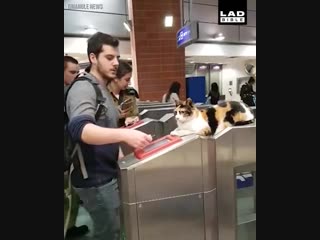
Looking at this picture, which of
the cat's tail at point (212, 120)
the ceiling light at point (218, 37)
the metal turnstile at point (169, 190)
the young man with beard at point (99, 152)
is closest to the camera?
the metal turnstile at point (169, 190)

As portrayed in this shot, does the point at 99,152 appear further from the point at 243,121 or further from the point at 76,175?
the point at 243,121

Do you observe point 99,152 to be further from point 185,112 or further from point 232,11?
point 232,11

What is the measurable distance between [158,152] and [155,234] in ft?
1.20

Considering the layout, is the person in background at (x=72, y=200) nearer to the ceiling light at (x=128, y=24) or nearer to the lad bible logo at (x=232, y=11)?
the ceiling light at (x=128, y=24)

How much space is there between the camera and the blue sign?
2568 millimetres

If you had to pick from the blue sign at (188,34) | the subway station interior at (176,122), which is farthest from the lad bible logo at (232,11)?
the blue sign at (188,34)

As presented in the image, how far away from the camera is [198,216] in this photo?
5.13 ft

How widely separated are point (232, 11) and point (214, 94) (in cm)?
98

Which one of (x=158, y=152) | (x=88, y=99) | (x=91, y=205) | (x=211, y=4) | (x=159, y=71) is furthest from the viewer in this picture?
(x=159, y=71)

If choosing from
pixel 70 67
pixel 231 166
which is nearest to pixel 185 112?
pixel 231 166

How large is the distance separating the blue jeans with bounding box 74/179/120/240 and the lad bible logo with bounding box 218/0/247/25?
135cm

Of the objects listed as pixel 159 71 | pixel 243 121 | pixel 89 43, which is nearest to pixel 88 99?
pixel 89 43

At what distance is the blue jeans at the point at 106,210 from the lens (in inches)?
73.9

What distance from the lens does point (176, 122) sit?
232cm
